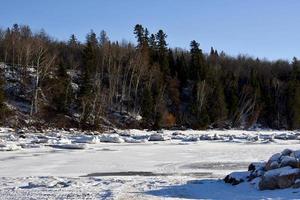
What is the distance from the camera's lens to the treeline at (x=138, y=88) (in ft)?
220

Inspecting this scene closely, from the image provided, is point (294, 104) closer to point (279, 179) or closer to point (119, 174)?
point (119, 174)

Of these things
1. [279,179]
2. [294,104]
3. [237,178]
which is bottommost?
[237,178]

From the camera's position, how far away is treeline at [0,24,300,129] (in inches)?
2638

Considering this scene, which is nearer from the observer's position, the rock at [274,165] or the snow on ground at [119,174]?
the snow on ground at [119,174]

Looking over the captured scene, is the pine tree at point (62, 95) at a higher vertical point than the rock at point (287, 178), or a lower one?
higher

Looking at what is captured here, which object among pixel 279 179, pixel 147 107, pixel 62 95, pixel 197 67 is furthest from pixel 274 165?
pixel 197 67

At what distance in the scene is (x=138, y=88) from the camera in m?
79.5

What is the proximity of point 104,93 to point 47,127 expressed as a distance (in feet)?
47.7

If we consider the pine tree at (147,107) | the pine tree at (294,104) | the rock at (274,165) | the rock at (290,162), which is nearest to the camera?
the rock at (290,162)

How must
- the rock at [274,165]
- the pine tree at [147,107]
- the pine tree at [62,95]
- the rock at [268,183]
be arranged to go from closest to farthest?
the rock at [268,183], the rock at [274,165], the pine tree at [62,95], the pine tree at [147,107]

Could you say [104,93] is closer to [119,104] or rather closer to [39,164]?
[119,104]

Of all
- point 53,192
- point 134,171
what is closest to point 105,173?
point 134,171

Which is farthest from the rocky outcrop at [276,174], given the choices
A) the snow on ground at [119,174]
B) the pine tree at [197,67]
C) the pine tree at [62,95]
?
the pine tree at [197,67]

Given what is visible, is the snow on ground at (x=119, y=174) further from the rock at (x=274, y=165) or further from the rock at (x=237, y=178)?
the rock at (x=274, y=165)
